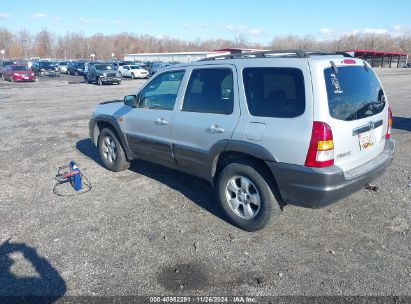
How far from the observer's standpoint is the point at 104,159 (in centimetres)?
609

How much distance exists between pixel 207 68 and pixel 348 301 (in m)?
2.90

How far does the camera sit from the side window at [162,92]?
4.56 m

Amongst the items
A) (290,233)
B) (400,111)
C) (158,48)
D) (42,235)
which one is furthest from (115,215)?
(158,48)

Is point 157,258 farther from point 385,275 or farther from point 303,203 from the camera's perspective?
point 385,275

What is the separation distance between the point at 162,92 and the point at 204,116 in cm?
104

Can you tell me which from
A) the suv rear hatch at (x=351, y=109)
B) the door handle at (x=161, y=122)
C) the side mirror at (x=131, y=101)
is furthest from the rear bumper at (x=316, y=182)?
the side mirror at (x=131, y=101)

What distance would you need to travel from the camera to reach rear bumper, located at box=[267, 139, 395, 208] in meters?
3.22

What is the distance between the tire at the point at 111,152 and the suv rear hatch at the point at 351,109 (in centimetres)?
358

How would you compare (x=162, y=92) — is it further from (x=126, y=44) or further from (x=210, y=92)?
(x=126, y=44)

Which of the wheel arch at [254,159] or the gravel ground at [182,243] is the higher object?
the wheel arch at [254,159]

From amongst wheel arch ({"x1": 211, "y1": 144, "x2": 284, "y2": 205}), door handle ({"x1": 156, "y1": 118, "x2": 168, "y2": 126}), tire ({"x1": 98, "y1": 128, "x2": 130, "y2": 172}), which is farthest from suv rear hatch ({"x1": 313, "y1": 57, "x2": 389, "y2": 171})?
tire ({"x1": 98, "y1": 128, "x2": 130, "y2": 172})

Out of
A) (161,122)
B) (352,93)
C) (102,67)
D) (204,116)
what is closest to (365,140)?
(352,93)

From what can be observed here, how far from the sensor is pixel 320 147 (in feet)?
10.4

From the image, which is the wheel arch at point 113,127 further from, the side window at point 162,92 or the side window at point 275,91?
the side window at point 275,91
